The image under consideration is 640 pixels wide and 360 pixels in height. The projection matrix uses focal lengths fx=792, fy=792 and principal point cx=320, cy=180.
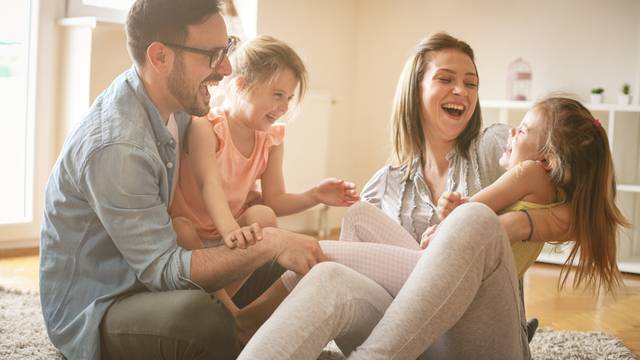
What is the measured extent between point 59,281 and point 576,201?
1.20m

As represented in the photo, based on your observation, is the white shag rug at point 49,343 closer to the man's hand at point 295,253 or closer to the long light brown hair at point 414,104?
the man's hand at point 295,253

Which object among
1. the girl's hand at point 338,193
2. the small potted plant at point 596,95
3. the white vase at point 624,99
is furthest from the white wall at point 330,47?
the girl's hand at point 338,193

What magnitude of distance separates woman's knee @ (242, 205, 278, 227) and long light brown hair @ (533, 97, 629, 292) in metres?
0.74

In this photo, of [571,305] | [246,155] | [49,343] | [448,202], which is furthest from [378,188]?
[571,305]

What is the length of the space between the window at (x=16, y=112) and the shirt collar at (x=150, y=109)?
2.35 m

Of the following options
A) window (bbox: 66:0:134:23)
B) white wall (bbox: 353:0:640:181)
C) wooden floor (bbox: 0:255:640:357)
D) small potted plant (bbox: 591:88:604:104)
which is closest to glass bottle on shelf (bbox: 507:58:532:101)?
white wall (bbox: 353:0:640:181)

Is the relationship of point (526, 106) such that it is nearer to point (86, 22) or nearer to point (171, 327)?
point (86, 22)

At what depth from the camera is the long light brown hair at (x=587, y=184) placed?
1.87m

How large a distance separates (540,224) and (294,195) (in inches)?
29.0

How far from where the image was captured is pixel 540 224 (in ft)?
6.07

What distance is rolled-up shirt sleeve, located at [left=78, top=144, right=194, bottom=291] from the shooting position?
1.65 m

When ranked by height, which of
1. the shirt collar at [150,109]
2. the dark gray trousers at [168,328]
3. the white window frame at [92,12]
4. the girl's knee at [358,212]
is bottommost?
the dark gray trousers at [168,328]

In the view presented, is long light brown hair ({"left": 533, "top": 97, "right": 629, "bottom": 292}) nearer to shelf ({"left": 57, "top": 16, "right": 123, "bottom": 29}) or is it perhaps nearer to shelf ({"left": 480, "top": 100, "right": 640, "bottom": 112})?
shelf ({"left": 480, "top": 100, "right": 640, "bottom": 112})

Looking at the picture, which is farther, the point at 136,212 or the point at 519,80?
the point at 519,80
